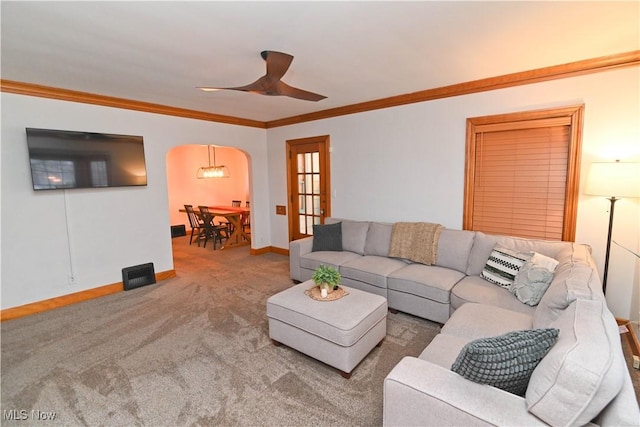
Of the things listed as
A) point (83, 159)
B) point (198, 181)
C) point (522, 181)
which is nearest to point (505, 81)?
point (522, 181)

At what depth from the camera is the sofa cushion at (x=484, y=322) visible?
2.04 metres

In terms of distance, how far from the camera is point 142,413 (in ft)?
6.44

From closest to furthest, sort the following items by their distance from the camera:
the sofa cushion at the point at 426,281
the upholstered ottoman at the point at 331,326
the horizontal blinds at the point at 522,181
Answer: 1. the upholstered ottoman at the point at 331,326
2. the sofa cushion at the point at 426,281
3. the horizontal blinds at the point at 522,181

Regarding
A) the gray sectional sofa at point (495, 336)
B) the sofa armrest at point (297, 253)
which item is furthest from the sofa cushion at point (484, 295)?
the sofa armrest at point (297, 253)

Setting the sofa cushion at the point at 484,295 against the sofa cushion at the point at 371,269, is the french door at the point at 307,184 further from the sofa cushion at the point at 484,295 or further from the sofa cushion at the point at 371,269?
the sofa cushion at the point at 484,295

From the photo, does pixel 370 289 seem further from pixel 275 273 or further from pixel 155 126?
pixel 155 126

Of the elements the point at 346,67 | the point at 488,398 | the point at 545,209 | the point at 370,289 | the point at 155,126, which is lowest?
the point at 370,289

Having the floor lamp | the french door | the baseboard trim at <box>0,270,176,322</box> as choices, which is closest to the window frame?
the floor lamp

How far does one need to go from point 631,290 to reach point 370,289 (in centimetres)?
244

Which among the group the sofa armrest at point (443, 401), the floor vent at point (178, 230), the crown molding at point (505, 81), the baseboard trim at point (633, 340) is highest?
the crown molding at point (505, 81)

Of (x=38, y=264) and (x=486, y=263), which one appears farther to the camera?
(x=38, y=264)

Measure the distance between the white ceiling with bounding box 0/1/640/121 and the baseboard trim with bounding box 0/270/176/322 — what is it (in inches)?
96.4

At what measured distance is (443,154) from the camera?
3.79 meters

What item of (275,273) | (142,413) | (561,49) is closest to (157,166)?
(275,273)
